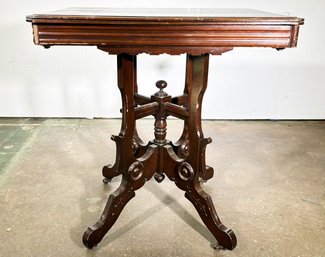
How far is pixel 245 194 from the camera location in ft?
6.13

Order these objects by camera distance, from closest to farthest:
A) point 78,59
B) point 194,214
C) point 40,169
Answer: point 194,214, point 40,169, point 78,59

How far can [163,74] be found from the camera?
299 centimetres

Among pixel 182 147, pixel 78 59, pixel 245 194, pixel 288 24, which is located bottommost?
pixel 245 194

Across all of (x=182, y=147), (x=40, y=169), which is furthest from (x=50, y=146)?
(x=182, y=147)

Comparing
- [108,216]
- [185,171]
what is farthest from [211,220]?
[108,216]

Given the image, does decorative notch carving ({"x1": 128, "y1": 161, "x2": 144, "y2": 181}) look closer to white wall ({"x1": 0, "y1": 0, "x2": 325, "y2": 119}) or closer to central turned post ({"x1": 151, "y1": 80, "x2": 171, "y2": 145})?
central turned post ({"x1": 151, "y1": 80, "x2": 171, "y2": 145})

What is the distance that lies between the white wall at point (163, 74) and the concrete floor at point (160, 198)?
0.36 metres

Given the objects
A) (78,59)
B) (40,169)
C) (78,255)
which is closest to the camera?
(78,255)

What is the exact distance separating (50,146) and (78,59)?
34.8 inches

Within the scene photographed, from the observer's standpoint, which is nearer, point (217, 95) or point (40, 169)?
point (40, 169)

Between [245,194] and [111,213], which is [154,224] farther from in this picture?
[245,194]

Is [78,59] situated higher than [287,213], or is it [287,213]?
[78,59]

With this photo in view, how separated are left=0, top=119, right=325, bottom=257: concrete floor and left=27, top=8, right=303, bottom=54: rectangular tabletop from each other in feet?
2.84

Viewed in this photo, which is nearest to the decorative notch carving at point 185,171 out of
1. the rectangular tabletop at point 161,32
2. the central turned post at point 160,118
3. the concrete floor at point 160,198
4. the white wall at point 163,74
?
the central turned post at point 160,118
